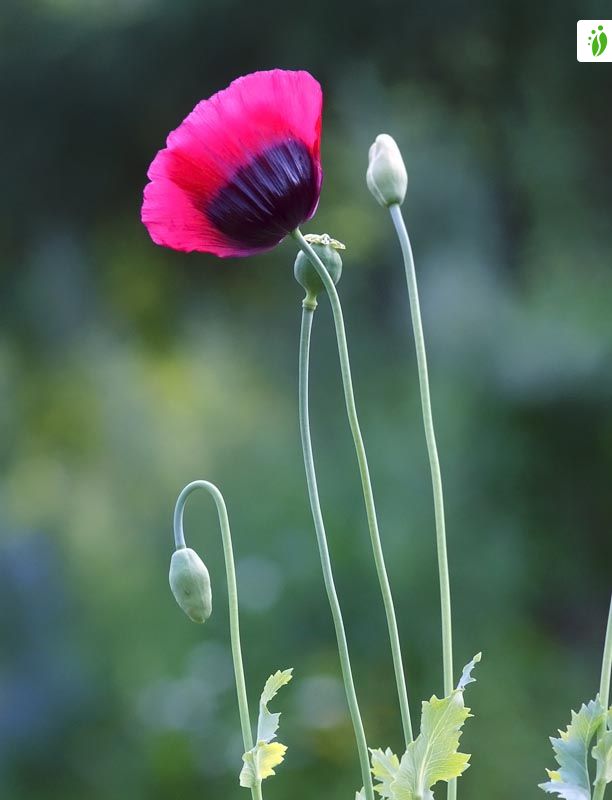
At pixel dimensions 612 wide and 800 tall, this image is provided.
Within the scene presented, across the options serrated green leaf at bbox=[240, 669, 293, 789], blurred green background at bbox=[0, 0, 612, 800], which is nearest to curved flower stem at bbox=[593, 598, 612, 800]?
serrated green leaf at bbox=[240, 669, 293, 789]

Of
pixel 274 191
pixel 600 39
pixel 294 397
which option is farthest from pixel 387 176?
pixel 294 397

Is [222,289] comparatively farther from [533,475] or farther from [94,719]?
[94,719]

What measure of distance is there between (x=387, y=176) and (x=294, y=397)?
169cm

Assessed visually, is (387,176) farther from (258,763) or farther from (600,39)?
(600,39)

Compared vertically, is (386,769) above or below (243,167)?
below

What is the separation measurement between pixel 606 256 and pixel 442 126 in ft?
1.26

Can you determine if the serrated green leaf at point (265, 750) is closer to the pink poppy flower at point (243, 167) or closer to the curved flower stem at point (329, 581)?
the curved flower stem at point (329, 581)

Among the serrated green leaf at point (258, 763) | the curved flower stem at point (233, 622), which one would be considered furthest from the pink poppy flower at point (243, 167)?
the serrated green leaf at point (258, 763)

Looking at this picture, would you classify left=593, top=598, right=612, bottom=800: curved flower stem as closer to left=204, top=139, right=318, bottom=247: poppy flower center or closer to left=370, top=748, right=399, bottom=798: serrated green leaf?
left=370, top=748, right=399, bottom=798: serrated green leaf

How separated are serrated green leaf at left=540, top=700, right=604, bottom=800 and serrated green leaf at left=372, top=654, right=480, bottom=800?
45mm

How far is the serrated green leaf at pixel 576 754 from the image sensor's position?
0.52 meters

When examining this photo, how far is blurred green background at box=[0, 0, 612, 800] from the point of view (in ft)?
6.23

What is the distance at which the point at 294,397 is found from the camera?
7.29 ft

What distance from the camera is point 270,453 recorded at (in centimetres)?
211
